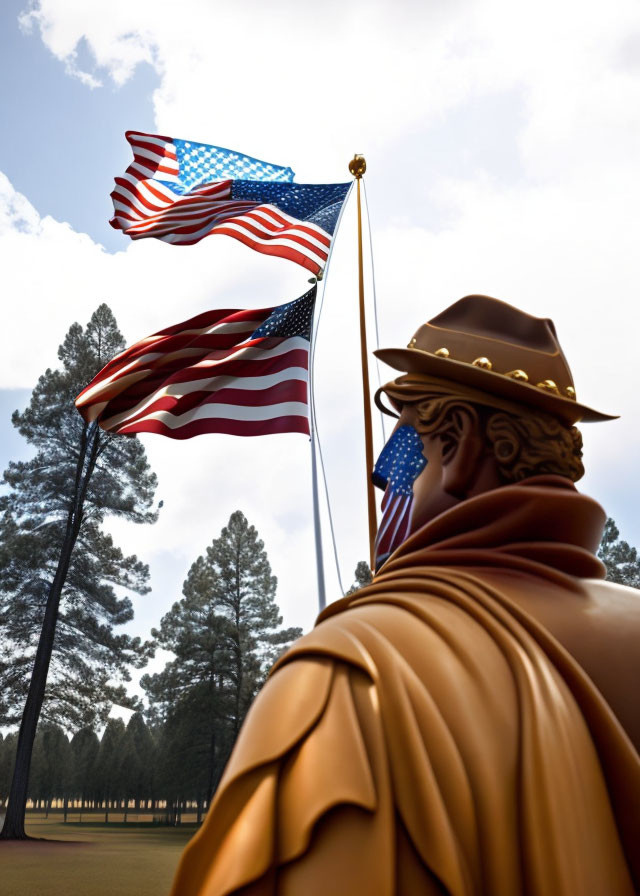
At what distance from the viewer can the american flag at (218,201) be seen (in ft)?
22.9

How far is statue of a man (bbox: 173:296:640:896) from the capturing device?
107 centimetres

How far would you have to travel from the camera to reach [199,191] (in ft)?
24.4

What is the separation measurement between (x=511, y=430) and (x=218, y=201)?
6.15 meters

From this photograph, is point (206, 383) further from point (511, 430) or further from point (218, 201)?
point (511, 430)

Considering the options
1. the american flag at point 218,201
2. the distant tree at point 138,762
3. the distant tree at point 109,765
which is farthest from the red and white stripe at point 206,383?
the distant tree at point 109,765

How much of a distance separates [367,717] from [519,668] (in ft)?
1.07

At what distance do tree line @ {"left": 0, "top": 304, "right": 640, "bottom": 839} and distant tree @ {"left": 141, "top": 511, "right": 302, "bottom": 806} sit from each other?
0.05 m

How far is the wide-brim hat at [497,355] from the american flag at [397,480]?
26 cm

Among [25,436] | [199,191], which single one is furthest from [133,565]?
[199,191]

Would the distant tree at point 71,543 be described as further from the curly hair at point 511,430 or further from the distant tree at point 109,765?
the curly hair at point 511,430

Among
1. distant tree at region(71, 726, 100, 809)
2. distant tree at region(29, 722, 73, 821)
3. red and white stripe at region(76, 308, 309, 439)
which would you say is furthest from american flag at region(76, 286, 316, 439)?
distant tree at region(29, 722, 73, 821)

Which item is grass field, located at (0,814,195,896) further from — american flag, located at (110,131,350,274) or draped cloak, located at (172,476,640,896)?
draped cloak, located at (172,476,640,896)

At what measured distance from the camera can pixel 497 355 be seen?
1.98 meters

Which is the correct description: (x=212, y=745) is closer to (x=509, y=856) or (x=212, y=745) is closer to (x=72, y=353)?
(x=72, y=353)
